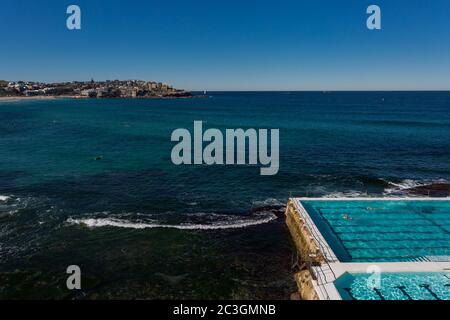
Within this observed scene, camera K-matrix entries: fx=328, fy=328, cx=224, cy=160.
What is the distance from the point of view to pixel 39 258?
23.6m

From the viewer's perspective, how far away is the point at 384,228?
2600cm

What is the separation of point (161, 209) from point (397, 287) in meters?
21.3

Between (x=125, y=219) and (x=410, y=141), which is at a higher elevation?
(x=410, y=141)

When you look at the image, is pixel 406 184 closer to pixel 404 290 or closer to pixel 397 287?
pixel 397 287

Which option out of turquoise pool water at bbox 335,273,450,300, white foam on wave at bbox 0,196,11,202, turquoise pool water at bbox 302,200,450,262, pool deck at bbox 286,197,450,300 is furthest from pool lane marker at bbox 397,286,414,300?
white foam on wave at bbox 0,196,11,202

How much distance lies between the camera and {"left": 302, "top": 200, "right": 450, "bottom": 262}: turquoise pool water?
22250 mm

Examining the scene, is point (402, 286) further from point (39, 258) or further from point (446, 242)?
point (39, 258)

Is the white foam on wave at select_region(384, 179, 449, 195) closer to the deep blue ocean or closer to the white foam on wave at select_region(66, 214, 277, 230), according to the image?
the deep blue ocean

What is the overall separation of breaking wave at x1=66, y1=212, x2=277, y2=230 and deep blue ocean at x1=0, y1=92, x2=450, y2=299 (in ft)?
0.31

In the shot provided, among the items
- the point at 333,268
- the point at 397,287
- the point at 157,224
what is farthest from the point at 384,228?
the point at 157,224

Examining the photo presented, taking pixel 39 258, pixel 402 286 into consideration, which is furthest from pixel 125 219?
pixel 402 286

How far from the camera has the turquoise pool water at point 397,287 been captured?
17.7 m
